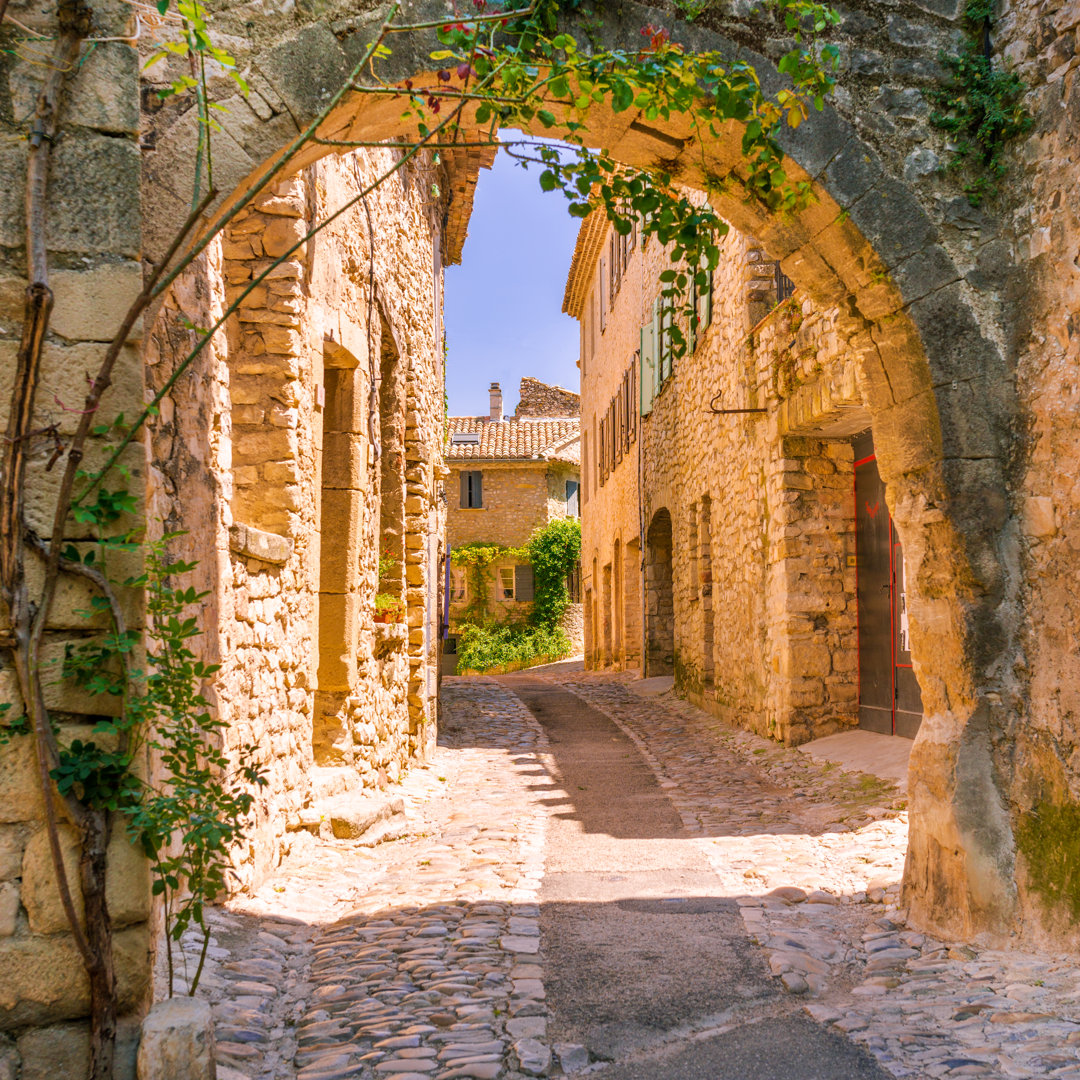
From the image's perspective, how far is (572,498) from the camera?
30.0 m

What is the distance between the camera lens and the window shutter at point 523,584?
27531 millimetres

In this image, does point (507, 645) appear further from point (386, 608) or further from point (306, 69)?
point (306, 69)

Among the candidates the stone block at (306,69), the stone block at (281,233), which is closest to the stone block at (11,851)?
the stone block at (306,69)

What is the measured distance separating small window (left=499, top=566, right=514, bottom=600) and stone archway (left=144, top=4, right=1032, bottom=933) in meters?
24.1

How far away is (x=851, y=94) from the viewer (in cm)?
365

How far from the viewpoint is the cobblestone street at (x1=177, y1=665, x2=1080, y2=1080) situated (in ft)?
8.80

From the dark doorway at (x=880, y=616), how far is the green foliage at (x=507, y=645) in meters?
18.6

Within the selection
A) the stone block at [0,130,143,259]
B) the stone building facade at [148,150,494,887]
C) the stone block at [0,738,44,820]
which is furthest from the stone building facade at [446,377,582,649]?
the stone block at [0,738,44,820]

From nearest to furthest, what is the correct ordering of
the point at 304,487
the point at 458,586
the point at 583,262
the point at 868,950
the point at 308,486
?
the point at 868,950, the point at 304,487, the point at 308,486, the point at 583,262, the point at 458,586

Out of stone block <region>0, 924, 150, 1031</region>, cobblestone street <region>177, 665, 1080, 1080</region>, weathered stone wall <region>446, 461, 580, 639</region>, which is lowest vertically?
cobblestone street <region>177, 665, 1080, 1080</region>

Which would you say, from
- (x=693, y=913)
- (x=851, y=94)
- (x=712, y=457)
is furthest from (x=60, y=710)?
(x=712, y=457)

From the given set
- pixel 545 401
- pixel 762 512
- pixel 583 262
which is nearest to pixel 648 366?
pixel 762 512

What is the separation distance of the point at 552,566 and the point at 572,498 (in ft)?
10.7

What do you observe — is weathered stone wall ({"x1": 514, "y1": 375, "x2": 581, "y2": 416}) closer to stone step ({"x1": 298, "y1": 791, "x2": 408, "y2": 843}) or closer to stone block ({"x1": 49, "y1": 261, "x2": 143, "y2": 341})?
stone step ({"x1": 298, "y1": 791, "x2": 408, "y2": 843})
